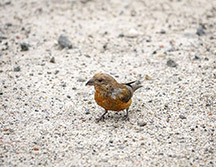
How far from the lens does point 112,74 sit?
7801mm

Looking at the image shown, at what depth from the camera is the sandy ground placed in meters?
5.23

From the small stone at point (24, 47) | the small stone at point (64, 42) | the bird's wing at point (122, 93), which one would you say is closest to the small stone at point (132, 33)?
the small stone at point (64, 42)

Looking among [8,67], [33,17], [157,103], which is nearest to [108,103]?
[157,103]

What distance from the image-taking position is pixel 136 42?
9.20m

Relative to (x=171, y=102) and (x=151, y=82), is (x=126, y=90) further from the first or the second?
(x=151, y=82)

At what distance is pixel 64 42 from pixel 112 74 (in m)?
1.81

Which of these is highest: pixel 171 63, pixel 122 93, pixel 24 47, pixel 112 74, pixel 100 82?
pixel 100 82

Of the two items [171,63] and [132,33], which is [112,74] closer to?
[171,63]

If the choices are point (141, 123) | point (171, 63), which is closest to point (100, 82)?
point (141, 123)

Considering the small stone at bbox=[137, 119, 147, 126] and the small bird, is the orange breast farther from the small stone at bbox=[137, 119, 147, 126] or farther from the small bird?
the small stone at bbox=[137, 119, 147, 126]

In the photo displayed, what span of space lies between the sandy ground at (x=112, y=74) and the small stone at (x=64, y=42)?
11 cm

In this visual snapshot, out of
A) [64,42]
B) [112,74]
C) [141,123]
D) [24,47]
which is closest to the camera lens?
[141,123]

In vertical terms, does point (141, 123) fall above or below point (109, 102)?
below

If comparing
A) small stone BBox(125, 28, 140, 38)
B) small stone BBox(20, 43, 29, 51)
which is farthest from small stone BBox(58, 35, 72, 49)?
small stone BBox(125, 28, 140, 38)
